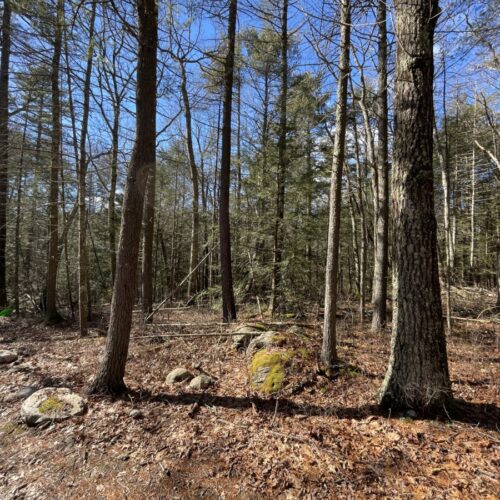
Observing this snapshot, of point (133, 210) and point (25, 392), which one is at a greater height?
point (133, 210)

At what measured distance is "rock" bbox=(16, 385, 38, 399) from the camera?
423 centimetres

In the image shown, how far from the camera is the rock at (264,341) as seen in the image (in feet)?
16.7

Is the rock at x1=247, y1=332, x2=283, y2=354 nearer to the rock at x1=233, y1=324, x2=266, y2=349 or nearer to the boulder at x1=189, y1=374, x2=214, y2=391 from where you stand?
the rock at x1=233, y1=324, x2=266, y2=349

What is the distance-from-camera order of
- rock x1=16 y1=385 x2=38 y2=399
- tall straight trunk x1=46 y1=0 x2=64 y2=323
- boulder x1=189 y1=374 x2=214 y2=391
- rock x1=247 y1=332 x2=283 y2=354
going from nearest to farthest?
rock x1=16 y1=385 x2=38 y2=399 < boulder x1=189 y1=374 x2=214 y2=391 < rock x1=247 y1=332 x2=283 y2=354 < tall straight trunk x1=46 y1=0 x2=64 y2=323

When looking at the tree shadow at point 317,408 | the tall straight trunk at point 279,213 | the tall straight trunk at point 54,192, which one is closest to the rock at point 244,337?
the tree shadow at point 317,408

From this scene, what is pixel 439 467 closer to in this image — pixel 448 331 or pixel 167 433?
pixel 167 433

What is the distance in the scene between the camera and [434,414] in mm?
3146

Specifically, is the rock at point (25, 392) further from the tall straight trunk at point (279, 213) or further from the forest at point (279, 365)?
the tall straight trunk at point (279, 213)

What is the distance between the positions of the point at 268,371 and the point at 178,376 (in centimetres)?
148

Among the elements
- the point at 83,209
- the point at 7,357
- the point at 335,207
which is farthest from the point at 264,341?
the point at 83,209

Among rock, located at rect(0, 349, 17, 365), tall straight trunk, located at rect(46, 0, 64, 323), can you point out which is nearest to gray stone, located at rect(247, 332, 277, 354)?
rock, located at rect(0, 349, 17, 365)

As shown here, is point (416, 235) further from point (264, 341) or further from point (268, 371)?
point (264, 341)

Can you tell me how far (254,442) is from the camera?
123 inches

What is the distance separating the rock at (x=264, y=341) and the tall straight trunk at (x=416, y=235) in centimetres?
220
